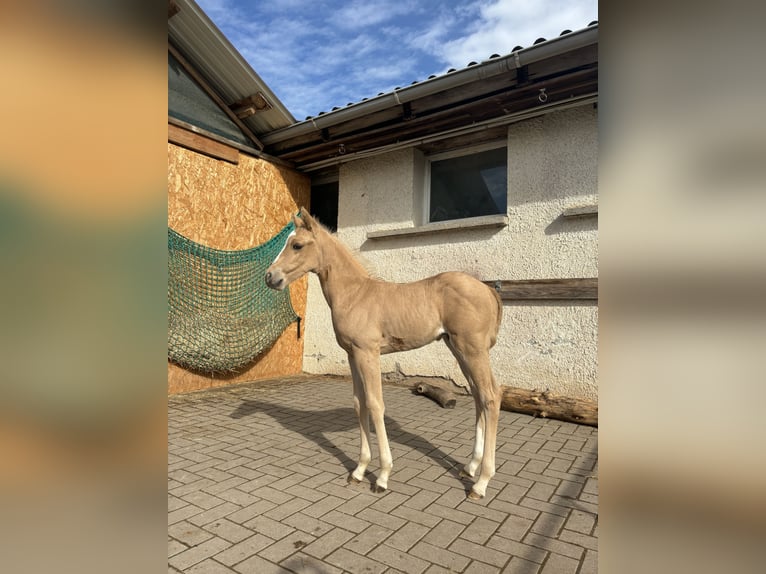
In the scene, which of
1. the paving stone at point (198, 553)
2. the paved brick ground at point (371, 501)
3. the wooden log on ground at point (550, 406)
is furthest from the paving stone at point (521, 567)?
the wooden log on ground at point (550, 406)

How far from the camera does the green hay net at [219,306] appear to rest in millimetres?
5367

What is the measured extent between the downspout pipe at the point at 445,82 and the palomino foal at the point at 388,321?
297 cm

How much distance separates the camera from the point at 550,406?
15.8ft

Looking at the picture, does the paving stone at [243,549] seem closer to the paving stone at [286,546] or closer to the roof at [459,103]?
the paving stone at [286,546]

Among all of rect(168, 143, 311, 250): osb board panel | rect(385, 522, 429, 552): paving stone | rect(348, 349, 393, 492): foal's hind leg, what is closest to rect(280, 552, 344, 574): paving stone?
rect(385, 522, 429, 552): paving stone

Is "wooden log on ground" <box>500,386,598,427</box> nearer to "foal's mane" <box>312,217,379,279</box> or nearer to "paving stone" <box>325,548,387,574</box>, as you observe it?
"foal's mane" <box>312,217,379,279</box>

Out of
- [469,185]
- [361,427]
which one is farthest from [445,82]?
[361,427]

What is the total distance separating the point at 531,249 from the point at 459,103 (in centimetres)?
214

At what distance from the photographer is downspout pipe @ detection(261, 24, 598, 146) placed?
430cm

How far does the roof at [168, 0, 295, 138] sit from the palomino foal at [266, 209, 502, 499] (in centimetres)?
404

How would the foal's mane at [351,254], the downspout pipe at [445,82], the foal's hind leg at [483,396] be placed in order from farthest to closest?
the downspout pipe at [445,82]
the foal's mane at [351,254]
the foal's hind leg at [483,396]
